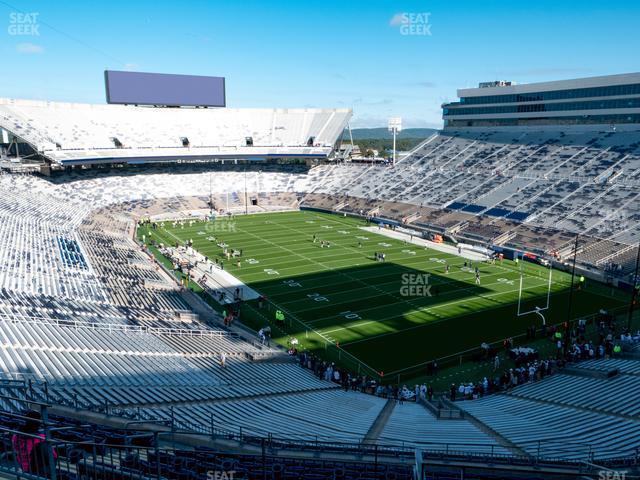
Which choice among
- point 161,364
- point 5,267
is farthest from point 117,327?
point 5,267

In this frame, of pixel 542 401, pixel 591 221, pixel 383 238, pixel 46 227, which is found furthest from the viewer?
pixel 383 238

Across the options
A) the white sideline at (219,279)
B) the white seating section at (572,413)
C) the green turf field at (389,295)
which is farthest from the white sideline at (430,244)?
the white seating section at (572,413)

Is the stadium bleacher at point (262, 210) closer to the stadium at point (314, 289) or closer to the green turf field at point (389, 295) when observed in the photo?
the stadium at point (314, 289)

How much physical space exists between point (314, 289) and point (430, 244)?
14858mm

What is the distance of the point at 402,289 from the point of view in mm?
28750

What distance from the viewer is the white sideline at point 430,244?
36.6m

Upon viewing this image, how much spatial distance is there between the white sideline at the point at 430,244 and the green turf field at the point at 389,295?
1.07 metres

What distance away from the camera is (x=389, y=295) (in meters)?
28.0

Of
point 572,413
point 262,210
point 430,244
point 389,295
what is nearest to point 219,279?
point 389,295

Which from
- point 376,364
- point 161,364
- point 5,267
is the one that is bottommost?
point 376,364

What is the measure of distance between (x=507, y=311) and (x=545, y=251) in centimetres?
1209

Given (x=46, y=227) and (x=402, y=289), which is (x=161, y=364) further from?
(x=46, y=227)

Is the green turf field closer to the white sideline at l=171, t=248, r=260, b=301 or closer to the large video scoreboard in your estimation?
the white sideline at l=171, t=248, r=260, b=301

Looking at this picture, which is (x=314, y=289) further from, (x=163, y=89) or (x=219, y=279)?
(x=163, y=89)
